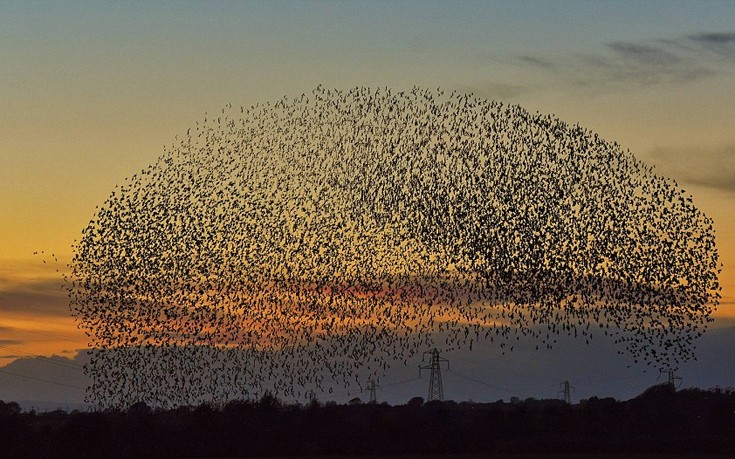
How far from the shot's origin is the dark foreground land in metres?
112

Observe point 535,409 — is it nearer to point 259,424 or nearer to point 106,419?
point 259,424

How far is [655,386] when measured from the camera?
17225 centimetres

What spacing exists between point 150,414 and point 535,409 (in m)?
44.4

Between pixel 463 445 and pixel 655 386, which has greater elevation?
pixel 655 386

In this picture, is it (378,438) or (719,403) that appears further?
(719,403)

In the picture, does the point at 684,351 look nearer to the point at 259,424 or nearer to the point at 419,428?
the point at 419,428

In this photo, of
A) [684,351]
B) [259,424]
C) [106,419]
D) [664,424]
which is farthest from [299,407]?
[684,351]

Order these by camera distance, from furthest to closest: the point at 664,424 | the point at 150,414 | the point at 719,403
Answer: the point at 719,403, the point at 664,424, the point at 150,414

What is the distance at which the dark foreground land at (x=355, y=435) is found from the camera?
111500mm

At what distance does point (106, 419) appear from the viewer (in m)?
119

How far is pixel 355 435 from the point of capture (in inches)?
4611

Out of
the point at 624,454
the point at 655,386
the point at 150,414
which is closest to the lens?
the point at 624,454

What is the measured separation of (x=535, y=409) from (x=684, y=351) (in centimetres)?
4603

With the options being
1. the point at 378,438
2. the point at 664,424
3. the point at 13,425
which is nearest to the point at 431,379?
the point at 664,424
